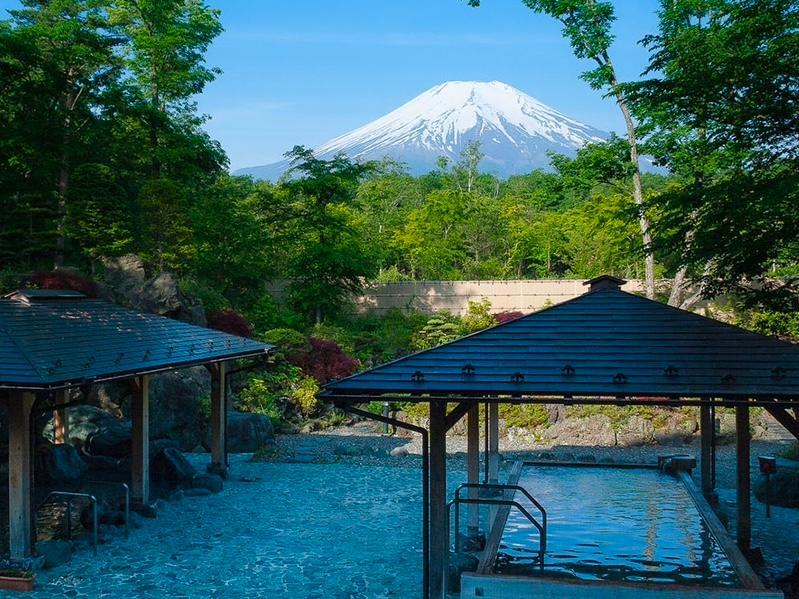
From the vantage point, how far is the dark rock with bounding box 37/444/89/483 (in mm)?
13156

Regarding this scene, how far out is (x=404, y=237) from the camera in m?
37.4

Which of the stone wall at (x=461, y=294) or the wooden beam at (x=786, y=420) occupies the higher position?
the stone wall at (x=461, y=294)

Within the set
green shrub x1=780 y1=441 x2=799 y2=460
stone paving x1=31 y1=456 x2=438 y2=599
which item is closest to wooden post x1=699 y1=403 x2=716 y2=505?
stone paving x1=31 y1=456 x2=438 y2=599

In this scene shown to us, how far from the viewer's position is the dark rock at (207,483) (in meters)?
13.6

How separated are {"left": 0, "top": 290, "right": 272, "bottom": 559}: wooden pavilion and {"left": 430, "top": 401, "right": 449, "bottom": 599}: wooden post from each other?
4436 millimetres

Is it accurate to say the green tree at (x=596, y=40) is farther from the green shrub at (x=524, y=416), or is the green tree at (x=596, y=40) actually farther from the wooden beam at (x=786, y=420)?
the wooden beam at (x=786, y=420)

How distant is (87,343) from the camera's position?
36.6 feet

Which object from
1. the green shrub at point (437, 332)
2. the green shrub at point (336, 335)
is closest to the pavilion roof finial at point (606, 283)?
the green shrub at point (336, 335)

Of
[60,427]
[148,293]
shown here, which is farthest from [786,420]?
[148,293]

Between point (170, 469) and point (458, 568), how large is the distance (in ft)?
23.7

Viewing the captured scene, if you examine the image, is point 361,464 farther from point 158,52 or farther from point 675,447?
point 158,52

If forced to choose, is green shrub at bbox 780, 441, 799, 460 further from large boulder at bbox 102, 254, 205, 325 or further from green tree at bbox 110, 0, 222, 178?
green tree at bbox 110, 0, 222, 178

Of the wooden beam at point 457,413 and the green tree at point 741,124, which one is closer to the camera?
the wooden beam at point 457,413

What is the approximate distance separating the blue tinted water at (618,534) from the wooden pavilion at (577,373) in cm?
174
